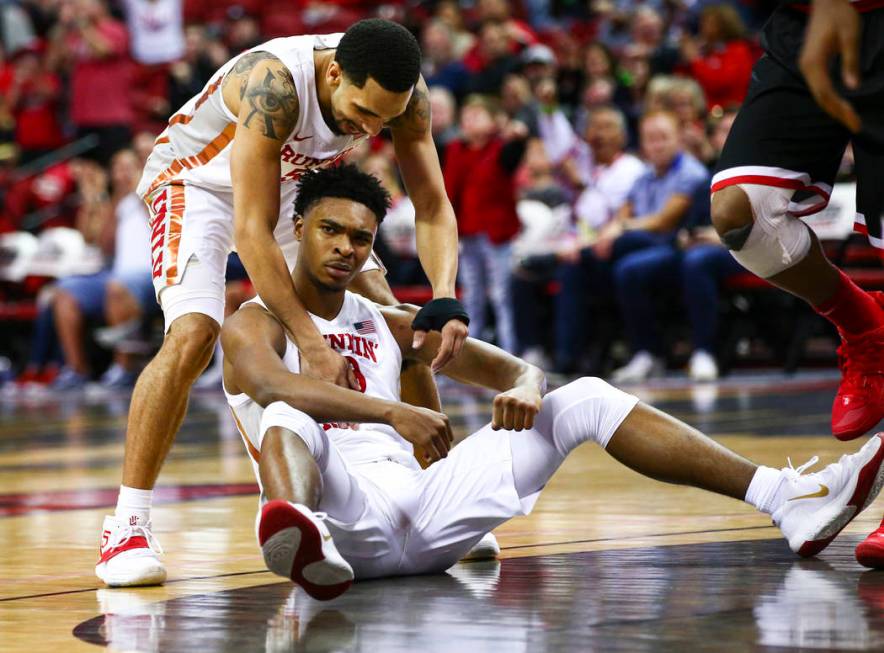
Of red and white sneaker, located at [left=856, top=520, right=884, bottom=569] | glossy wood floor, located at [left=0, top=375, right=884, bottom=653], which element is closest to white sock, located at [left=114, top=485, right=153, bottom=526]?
glossy wood floor, located at [left=0, top=375, right=884, bottom=653]

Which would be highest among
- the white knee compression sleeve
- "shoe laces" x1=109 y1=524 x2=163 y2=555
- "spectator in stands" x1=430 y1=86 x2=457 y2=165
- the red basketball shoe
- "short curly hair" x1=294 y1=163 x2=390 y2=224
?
"spectator in stands" x1=430 y1=86 x2=457 y2=165

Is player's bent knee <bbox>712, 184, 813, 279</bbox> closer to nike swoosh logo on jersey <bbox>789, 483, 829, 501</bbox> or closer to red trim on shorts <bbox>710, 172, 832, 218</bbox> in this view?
red trim on shorts <bbox>710, 172, 832, 218</bbox>

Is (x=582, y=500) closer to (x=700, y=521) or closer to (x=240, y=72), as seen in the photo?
(x=700, y=521)

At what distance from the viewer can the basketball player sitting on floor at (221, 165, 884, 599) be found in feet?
11.8

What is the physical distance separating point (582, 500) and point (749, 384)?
5.22 metres

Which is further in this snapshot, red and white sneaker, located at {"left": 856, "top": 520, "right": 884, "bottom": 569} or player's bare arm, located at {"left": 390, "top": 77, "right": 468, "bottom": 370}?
player's bare arm, located at {"left": 390, "top": 77, "right": 468, "bottom": 370}

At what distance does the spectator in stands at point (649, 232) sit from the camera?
34.8 feet

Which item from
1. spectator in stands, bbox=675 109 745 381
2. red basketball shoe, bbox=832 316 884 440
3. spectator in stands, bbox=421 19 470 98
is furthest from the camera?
spectator in stands, bbox=421 19 470 98

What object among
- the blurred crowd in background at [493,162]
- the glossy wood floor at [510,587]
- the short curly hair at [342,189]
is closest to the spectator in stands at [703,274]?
the blurred crowd in background at [493,162]

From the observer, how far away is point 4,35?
17.7 metres

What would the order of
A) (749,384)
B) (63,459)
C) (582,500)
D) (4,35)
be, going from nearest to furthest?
(582,500) → (63,459) → (749,384) → (4,35)

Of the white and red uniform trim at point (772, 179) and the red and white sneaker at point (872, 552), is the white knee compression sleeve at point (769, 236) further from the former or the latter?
the red and white sneaker at point (872, 552)

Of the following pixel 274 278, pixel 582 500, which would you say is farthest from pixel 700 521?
pixel 274 278

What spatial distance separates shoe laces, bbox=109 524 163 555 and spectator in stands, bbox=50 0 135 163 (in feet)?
38.9
